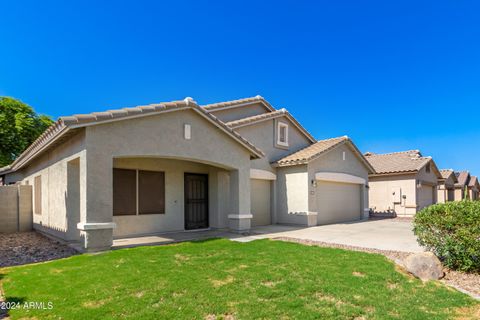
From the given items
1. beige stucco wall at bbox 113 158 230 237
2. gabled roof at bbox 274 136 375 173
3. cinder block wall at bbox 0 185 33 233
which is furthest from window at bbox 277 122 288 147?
cinder block wall at bbox 0 185 33 233

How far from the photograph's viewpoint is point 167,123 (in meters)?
10.9

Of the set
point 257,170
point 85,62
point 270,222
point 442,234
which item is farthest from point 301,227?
point 85,62

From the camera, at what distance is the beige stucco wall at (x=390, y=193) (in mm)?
22858

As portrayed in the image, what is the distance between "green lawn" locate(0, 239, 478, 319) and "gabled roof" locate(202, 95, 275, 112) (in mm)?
11054

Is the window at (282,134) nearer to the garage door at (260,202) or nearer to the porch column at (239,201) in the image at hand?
the garage door at (260,202)

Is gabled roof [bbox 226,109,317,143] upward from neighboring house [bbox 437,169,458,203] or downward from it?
upward

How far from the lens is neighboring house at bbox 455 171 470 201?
121 feet

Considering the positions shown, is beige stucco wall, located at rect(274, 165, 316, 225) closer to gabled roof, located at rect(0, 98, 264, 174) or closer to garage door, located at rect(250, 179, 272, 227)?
garage door, located at rect(250, 179, 272, 227)

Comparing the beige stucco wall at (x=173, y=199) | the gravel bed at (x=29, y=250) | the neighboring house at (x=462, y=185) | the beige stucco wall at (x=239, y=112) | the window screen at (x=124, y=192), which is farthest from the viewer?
the neighboring house at (x=462, y=185)

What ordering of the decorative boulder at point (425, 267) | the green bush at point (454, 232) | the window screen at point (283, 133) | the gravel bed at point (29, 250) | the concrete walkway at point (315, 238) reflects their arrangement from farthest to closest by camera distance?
the window screen at point (283, 133), the concrete walkway at point (315, 238), the gravel bed at point (29, 250), the green bush at point (454, 232), the decorative boulder at point (425, 267)

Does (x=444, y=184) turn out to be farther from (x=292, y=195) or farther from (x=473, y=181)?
(x=292, y=195)

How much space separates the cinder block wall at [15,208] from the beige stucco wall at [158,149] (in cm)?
723

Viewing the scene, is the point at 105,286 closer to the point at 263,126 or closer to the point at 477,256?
the point at 477,256

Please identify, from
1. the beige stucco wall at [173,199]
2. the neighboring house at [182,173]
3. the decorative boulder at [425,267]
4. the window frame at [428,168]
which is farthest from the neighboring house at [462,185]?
the decorative boulder at [425,267]
